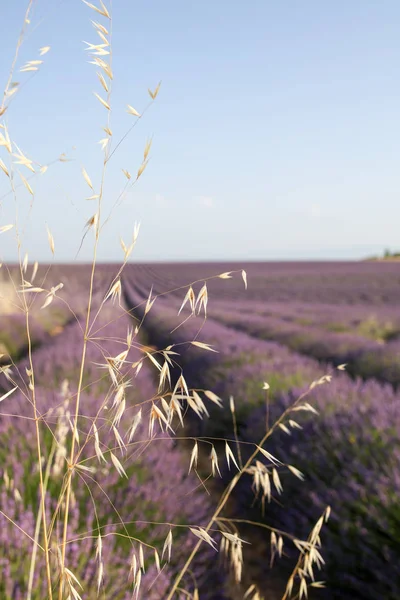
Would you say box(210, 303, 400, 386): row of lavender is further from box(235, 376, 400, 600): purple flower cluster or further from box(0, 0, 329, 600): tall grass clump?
box(0, 0, 329, 600): tall grass clump

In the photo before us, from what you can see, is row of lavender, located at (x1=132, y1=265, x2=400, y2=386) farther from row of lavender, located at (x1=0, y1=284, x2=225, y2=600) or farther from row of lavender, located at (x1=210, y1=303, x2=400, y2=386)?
row of lavender, located at (x1=0, y1=284, x2=225, y2=600)

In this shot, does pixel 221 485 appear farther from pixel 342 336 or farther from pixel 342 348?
pixel 342 336


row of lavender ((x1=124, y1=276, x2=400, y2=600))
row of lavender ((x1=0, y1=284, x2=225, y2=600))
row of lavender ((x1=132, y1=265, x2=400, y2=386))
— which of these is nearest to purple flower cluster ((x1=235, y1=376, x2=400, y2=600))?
row of lavender ((x1=124, y1=276, x2=400, y2=600))

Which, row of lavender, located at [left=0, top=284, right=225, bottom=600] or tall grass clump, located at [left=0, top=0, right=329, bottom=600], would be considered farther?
row of lavender, located at [left=0, top=284, right=225, bottom=600]

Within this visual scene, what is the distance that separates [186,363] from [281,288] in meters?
23.8

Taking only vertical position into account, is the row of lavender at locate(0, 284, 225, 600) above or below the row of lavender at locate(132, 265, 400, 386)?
above

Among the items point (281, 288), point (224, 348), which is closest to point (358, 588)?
point (224, 348)

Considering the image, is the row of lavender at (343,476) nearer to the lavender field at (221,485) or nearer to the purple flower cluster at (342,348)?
the lavender field at (221,485)

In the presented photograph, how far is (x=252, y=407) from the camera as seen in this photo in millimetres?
5039

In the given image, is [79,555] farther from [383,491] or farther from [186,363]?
[186,363]

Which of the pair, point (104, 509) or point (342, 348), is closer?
point (104, 509)

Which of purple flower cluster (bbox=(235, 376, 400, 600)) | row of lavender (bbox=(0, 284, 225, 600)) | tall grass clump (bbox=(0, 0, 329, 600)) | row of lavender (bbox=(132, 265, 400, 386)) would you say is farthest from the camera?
row of lavender (bbox=(132, 265, 400, 386))

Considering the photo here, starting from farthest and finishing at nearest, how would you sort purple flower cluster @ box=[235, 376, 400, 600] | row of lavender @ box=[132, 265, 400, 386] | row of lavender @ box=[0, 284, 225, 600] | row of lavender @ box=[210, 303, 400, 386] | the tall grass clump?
row of lavender @ box=[132, 265, 400, 386] < row of lavender @ box=[210, 303, 400, 386] < purple flower cluster @ box=[235, 376, 400, 600] < row of lavender @ box=[0, 284, 225, 600] < the tall grass clump

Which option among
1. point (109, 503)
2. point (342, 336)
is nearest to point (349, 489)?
point (109, 503)
